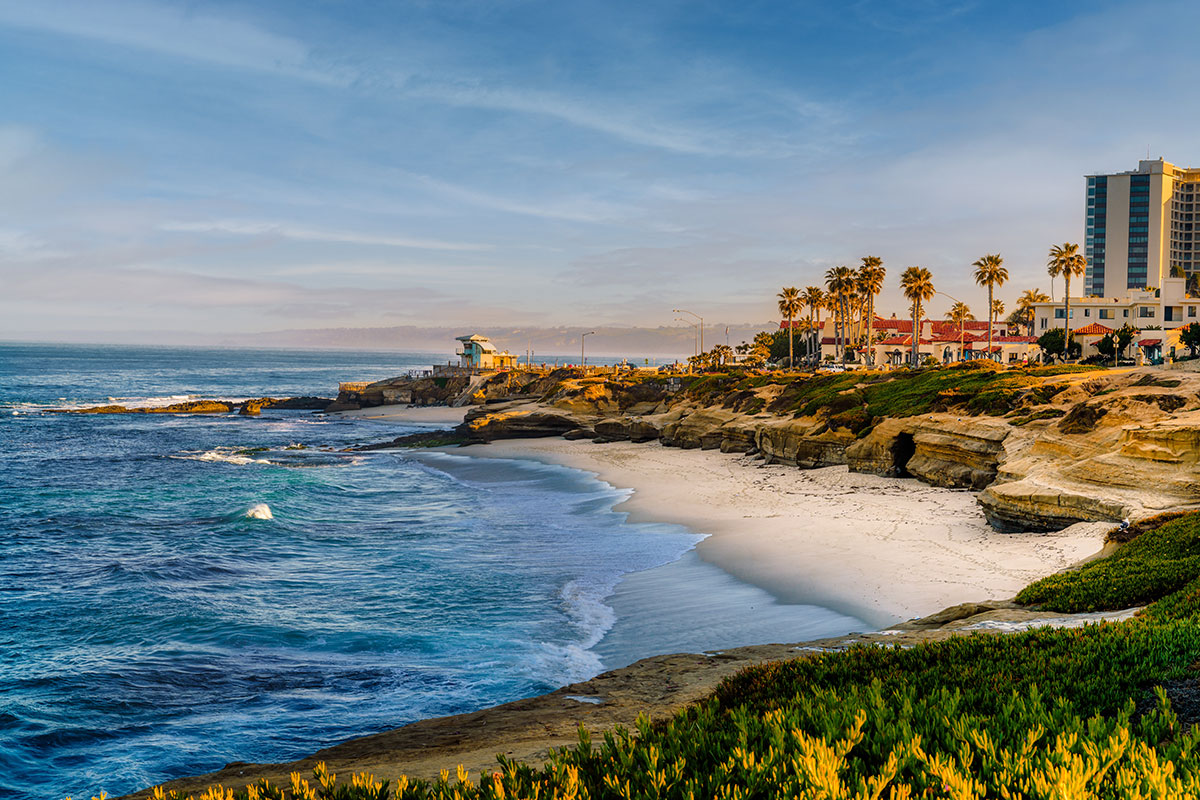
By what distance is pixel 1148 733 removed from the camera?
6.34 metres

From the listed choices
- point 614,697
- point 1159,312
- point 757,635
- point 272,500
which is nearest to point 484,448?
point 272,500

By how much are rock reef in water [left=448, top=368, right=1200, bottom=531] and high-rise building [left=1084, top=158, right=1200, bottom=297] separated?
148 meters

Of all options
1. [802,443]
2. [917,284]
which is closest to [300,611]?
[802,443]

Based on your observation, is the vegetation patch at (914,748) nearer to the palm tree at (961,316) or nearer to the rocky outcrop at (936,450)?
the rocky outcrop at (936,450)

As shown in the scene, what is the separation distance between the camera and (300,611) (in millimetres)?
21141

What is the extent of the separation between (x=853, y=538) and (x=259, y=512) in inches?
1001

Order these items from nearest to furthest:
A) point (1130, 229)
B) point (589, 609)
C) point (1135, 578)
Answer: point (1135, 578)
point (589, 609)
point (1130, 229)

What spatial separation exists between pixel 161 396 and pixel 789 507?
11630cm

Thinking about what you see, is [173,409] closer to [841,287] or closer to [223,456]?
[223,456]

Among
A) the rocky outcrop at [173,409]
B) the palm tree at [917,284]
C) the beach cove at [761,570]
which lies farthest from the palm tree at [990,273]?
the rocky outcrop at [173,409]

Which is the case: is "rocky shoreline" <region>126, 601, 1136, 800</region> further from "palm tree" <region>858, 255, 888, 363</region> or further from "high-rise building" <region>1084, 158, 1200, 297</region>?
"high-rise building" <region>1084, 158, 1200, 297</region>

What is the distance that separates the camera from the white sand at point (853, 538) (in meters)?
19.4

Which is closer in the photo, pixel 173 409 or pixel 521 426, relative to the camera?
pixel 521 426

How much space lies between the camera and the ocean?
14117 mm
